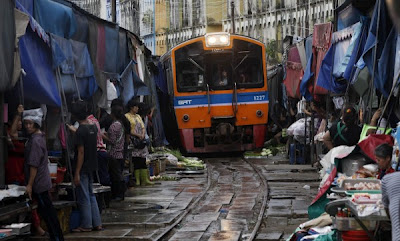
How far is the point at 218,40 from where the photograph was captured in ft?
64.5

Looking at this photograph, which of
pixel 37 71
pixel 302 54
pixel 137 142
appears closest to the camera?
pixel 37 71

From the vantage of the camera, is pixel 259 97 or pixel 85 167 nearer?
pixel 85 167

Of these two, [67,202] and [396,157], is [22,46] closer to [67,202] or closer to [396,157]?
[67,202]

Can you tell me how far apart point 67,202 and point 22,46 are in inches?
77.9

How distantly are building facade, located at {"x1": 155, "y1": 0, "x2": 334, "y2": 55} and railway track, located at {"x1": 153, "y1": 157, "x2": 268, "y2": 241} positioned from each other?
17.4 metres

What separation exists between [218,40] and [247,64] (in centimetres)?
106

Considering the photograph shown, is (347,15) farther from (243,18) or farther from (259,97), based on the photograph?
(243,18)

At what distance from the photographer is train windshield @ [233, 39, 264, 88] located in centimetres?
1988

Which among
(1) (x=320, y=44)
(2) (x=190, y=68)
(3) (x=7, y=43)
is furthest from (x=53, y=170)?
(2) (x=190, y=68)

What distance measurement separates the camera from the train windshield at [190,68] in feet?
65.4

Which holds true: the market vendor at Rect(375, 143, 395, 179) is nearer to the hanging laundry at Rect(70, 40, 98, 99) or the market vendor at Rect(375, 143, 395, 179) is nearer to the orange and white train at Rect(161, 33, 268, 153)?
the hanging laundry at Rect(70, 40, 98, 99)

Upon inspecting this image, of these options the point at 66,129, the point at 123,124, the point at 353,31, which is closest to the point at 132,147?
the point at 123,124

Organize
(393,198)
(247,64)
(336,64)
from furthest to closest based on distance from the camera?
1. (247,64)
2. (336,64)
3. (393,198)

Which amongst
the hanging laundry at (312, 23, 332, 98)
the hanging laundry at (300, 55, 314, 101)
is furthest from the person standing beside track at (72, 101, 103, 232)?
the hanging laundry at (300, 55, 314, 101)
